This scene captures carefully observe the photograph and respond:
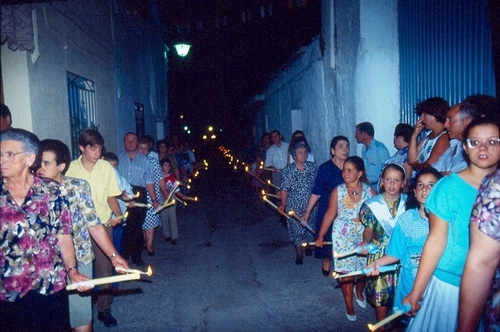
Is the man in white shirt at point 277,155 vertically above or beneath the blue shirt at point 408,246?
above

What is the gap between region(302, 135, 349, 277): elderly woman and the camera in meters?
6.19

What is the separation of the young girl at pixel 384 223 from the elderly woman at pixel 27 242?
2696 mm

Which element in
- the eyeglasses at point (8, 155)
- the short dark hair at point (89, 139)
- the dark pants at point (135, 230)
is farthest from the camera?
the dark pants at point (135, 230)

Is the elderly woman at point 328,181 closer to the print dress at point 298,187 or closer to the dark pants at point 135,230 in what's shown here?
the print dress at point 298,187

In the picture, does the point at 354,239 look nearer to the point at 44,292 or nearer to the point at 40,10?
the point at 44,292

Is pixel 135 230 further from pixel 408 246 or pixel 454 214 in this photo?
pixel 454 214

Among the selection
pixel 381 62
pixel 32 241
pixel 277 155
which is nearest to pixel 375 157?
pixel 381 62

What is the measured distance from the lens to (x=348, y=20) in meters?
8.21

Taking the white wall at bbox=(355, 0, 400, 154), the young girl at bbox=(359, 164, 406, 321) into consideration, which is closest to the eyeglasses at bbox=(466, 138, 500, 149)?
the young girl at bbox=(359, 164, 406, 321)

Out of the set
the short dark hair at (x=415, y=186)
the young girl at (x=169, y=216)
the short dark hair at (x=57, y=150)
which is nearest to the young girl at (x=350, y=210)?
the short dark hair at (x=415, y=186)

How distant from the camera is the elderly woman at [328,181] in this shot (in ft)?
20.3

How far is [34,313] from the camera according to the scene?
9.80ft

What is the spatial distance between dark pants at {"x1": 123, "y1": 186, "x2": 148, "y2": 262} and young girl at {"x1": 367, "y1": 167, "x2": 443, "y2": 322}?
15.1 ft

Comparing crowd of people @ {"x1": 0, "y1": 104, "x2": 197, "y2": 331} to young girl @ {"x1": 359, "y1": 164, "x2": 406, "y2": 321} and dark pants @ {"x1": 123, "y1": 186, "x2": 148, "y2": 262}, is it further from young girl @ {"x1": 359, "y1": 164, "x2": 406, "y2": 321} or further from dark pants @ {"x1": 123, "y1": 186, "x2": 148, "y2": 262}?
dark pants @ {"x1": 123, "y1": 186, "x2": 148, "y2": 262}
